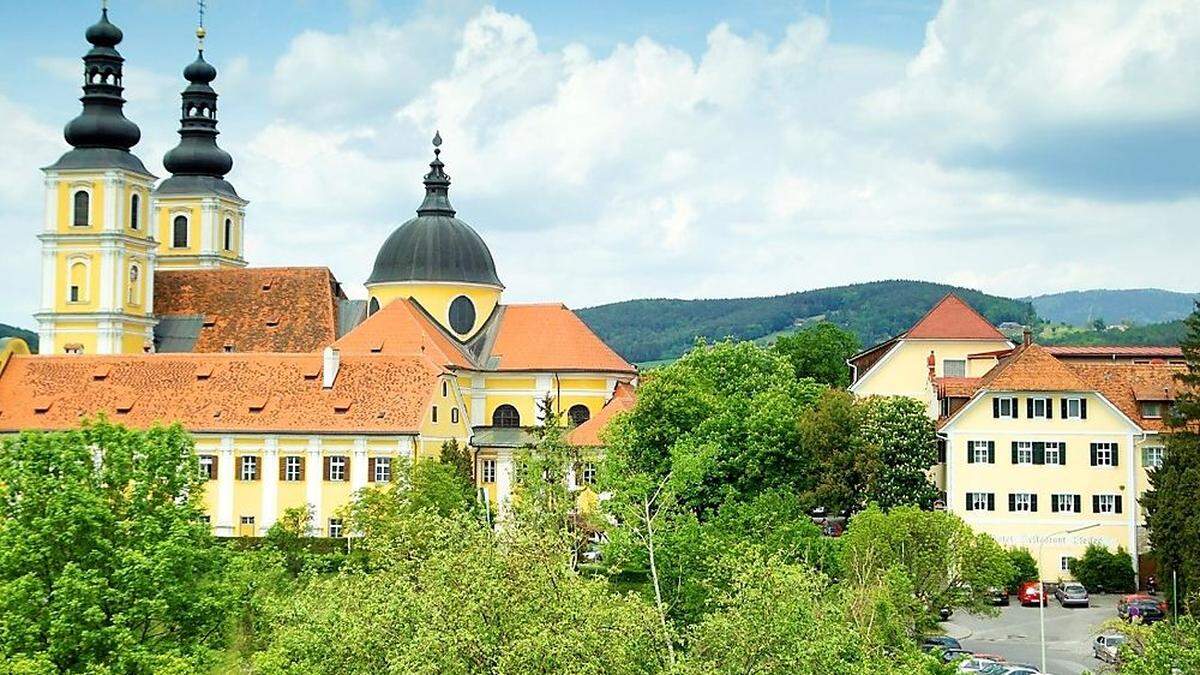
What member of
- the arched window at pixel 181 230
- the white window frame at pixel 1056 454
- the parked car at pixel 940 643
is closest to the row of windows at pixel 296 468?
the white window frame at pixel 1056 454

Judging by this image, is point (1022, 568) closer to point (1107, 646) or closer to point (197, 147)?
point (1107, 646)

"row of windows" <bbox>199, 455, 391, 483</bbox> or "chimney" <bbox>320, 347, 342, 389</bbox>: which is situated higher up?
"chimney" <bbox>320, 347, 342, 389</bbox>

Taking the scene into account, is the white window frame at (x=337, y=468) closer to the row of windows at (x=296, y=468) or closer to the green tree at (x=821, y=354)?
the row of windows at (x=296, y=468)

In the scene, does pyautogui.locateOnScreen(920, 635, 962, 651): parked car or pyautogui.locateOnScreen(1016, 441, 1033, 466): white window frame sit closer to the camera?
pyautogui.locateOnScreen(920, 635, 962, 651): parked car

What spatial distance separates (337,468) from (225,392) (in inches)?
284

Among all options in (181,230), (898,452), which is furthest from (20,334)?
(898,452)

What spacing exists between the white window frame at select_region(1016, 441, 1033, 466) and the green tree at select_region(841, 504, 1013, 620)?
15094 mm

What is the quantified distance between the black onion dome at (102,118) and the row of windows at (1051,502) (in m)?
53.9

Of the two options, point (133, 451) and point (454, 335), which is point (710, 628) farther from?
point (454, 335)

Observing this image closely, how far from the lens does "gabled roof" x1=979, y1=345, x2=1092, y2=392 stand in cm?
6700

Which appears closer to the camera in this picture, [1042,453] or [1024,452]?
[1042,453]

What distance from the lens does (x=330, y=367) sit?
258 ft

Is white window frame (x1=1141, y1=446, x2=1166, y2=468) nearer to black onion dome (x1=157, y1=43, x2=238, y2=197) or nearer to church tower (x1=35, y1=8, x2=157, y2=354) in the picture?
church tower (x1=35, y1=8, x2=157, y2=354)

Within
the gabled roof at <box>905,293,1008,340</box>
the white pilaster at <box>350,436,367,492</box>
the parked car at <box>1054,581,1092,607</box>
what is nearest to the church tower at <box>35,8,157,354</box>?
the white pilaster at <box>350,436,367,492</box>
